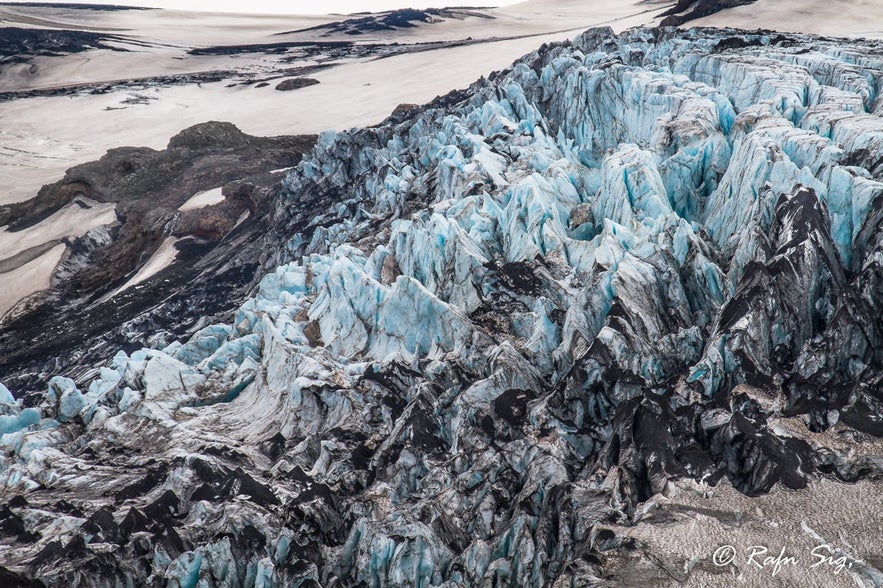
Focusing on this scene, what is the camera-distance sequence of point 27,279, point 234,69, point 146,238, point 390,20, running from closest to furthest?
point 27,279
point 146,238
point 234,69
point 390,20

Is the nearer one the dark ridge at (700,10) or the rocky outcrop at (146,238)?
the rocky outcrop at (146,238)

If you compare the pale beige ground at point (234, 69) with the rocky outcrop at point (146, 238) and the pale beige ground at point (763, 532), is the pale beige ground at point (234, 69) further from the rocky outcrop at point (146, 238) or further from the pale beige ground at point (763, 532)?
the pale beige ground at point (763, 532)

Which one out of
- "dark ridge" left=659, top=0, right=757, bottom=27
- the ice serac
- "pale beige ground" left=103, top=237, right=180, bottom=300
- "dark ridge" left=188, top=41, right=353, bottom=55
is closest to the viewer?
the ice serac

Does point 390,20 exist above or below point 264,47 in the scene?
above

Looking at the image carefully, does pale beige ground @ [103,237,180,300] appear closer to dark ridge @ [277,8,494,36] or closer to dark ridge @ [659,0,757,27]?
dark ridge @ [659,0,757,27]

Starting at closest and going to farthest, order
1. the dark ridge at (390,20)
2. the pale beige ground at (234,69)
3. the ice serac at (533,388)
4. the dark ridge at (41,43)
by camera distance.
A: the ice serac at (533,388) → the pale beige ground at (234,69) → the dark ridge at (41,43) → the dark ridge at (390,20)

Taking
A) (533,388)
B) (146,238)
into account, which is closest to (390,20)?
(146,238)

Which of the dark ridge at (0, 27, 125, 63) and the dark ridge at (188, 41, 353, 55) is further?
the dark ridge at (188, 41, 353, 55)

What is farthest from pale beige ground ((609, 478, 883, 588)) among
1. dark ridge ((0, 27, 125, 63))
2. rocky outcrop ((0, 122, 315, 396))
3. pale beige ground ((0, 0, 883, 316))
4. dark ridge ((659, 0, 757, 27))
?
dark ridge ((0, 27, 125, 63))

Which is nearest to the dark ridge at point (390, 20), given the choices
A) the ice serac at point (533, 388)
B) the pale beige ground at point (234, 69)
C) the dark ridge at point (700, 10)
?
the pale beige ground at point (234, 69)

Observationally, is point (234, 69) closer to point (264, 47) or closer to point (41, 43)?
point (264, 47)
